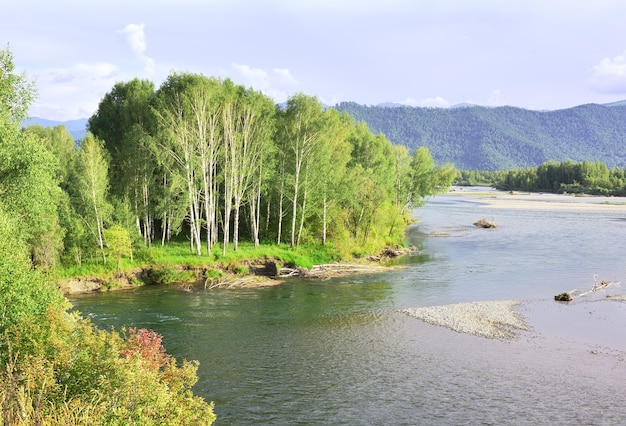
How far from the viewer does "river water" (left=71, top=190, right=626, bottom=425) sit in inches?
1032

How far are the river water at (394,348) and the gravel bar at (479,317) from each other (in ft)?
3.57

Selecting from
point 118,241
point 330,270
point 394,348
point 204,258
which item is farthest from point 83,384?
point 330,270

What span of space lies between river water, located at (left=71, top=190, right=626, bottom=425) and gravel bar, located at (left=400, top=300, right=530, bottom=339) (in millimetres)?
1089

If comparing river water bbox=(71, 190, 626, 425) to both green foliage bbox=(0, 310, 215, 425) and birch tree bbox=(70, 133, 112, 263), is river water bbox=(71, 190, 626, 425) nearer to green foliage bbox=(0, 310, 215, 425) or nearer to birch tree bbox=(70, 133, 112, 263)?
birch tree bbox=(70, 133, 112, 263)

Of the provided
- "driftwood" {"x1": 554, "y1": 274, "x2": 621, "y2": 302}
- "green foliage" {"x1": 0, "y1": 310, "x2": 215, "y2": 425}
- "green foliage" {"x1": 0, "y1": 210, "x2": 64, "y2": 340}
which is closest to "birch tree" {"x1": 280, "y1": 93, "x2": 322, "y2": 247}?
"driftwood" {"x1": 554, "y1": 274, "x2": 621, "y2": 302}

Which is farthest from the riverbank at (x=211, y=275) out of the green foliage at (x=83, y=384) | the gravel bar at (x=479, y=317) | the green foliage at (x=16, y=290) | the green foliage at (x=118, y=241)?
the green foliage at (x=83, y=384)

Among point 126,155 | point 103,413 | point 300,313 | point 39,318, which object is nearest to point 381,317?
point 300,313

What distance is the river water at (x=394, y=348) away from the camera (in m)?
26.2

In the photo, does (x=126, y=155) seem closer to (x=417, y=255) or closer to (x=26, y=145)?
(x=26, y=145)

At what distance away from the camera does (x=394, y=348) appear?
115 ft

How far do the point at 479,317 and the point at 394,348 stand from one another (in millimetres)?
10459

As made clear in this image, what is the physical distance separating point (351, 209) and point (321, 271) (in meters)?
14.3

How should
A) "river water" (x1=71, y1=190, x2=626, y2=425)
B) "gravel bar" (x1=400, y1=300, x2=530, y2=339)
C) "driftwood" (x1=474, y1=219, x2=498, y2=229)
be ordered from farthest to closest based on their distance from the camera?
1. "driftwood" (x1=474, y1=219, x2=498, y2=229)
2. "gravel bar" (x1=400, y1=300, x2=530, y2=339)
3. "river water" (x1=71, y1=190, x2=626, y2=425)

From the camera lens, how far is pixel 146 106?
60156 millimetres
